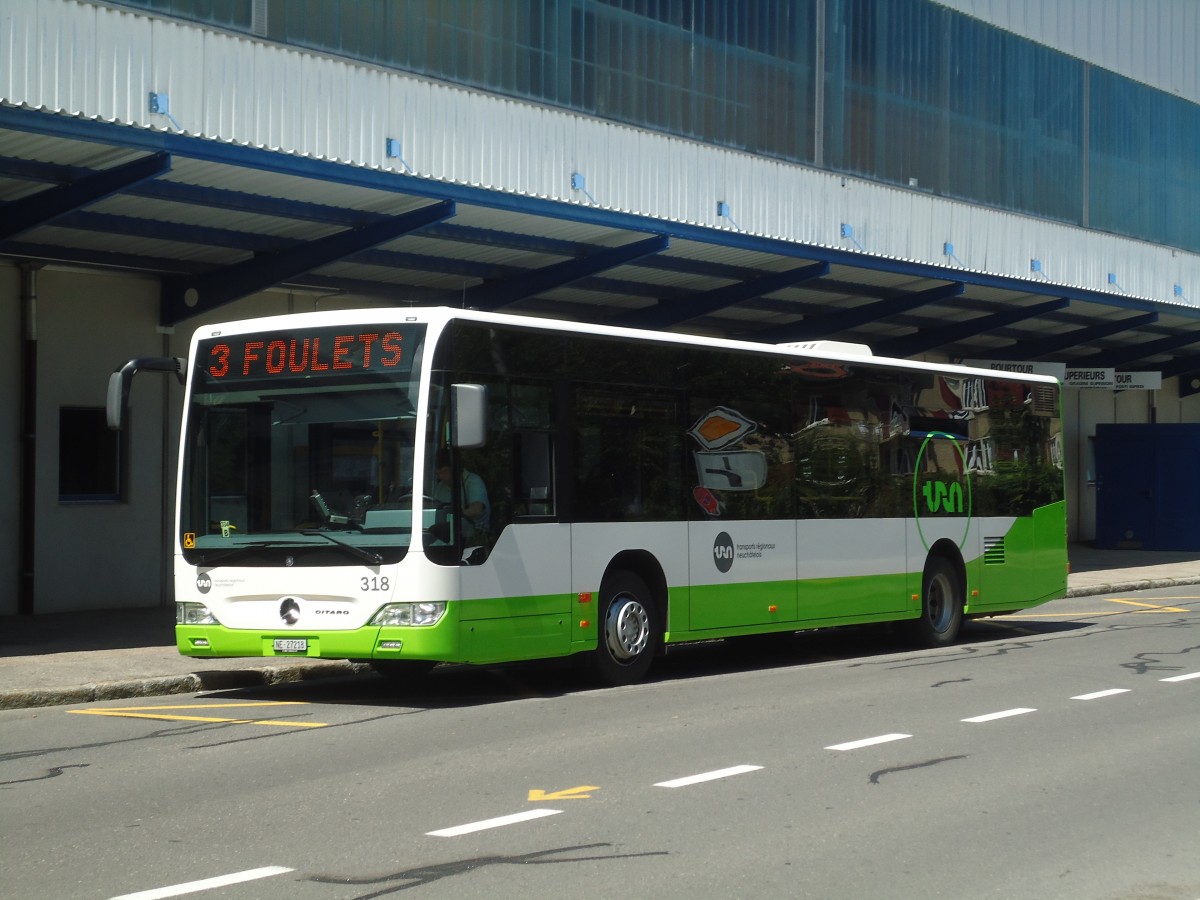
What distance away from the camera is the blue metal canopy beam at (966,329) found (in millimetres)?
27859

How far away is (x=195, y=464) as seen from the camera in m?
12.2

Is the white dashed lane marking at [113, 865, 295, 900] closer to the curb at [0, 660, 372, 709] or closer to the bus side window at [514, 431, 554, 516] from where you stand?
the bus side window at [514, 431, 554, 516]

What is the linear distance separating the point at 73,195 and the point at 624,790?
9.42 m

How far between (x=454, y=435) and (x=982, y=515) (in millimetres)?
8222

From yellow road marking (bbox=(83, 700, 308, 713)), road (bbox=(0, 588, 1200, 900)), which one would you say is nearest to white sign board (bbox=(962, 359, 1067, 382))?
road (bbox=(0, 588, 1200, 900))

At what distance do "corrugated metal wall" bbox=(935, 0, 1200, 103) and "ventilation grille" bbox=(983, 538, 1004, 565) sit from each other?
13537 millimetres

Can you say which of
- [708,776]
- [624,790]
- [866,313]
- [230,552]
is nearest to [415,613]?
[230,552]

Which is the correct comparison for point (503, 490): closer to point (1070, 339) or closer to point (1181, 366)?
point (1070, 339)

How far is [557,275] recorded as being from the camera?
2023cm

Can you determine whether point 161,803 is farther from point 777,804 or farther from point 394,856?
point 777,804

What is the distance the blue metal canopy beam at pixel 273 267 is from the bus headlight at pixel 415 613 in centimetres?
669

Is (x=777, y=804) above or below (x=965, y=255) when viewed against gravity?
below

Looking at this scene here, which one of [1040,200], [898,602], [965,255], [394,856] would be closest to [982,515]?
[898,602]

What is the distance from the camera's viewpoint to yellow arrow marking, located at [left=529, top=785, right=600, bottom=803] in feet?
26.0
